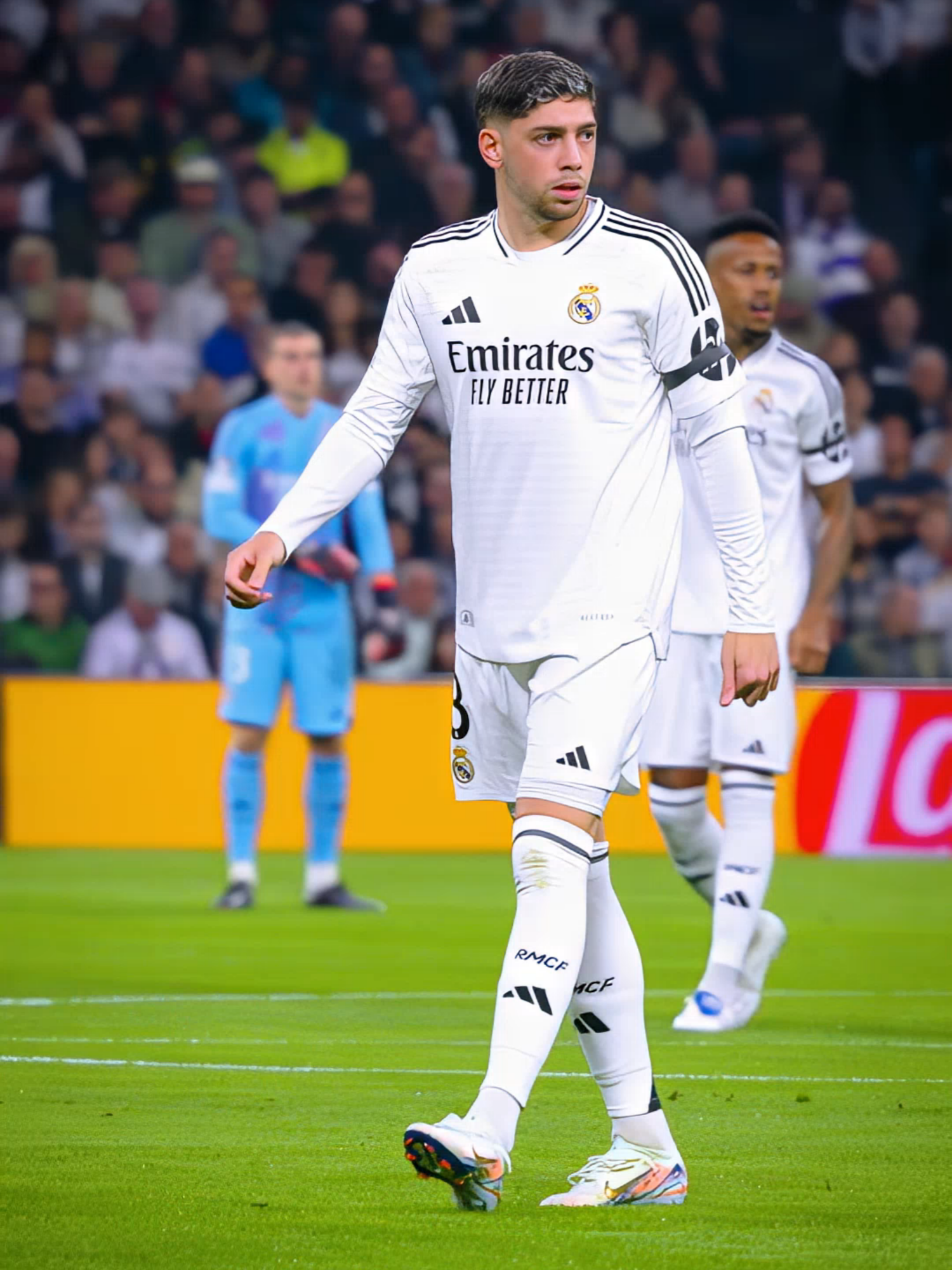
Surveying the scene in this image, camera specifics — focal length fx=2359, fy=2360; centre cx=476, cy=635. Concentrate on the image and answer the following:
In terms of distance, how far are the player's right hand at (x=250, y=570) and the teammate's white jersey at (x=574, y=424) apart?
0.10 meters

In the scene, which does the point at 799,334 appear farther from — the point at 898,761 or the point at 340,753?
the point at 340,753

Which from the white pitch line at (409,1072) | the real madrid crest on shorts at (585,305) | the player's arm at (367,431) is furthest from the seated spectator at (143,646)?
the real madrid crest on shorts at (585,305)

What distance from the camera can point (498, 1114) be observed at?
3957mm

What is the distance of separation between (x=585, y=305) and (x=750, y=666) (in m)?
0.73

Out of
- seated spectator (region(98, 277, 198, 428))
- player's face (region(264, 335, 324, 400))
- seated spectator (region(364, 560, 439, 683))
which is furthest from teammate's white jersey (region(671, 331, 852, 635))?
seated spectator (region(98, 277, 198, 428))

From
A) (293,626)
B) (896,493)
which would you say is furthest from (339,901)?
(896,493)

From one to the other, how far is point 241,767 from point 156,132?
8.21 metres

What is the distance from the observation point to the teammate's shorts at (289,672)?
10641 millimetres

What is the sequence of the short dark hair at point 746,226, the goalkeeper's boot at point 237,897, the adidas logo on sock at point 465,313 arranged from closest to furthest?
the adidas logo on sock at point 465,313
the short dark hair at point 746,226
the goalkeeper's boot at point 237,897

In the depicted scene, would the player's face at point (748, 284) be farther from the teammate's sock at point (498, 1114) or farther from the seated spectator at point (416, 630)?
the seated spectator at point (416, 630)

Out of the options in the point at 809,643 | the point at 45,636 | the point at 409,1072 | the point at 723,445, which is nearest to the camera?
the point at 723,445

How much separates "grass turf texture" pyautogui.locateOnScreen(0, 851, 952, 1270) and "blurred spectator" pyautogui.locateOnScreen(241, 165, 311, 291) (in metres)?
7.82

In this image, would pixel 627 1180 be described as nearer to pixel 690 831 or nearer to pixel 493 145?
pixel 493 145

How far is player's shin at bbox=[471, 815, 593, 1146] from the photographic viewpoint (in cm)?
402
